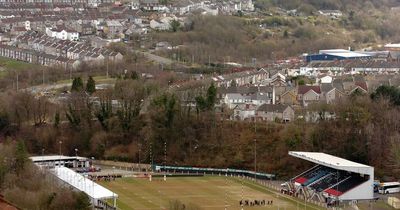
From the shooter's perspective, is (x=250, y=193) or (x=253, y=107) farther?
(x=253, y=107)

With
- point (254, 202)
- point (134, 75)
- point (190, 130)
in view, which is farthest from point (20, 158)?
point (134, 75)

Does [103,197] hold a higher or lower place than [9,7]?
lower

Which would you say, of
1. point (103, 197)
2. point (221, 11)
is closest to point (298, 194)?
point (103, 197)

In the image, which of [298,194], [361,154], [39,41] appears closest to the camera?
[298,194]

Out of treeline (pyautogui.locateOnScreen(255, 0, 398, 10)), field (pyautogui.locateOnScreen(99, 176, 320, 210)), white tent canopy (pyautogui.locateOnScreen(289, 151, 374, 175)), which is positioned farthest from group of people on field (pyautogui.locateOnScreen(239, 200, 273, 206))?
treeline (pyautogui.locateOnScreen(255, 0, 398, 10))

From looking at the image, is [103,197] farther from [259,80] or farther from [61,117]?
[259,80]

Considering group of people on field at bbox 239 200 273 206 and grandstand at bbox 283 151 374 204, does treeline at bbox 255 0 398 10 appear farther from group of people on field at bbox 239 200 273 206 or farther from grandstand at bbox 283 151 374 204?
group of people on field at bbox 239 200 273 206

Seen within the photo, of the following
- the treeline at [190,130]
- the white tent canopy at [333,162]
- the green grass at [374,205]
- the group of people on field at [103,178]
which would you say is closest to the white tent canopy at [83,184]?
the group of people on field at [103,178]

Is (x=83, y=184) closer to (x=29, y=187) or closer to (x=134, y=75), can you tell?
(x=29, y=187)
